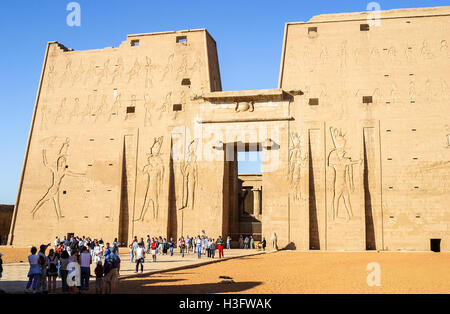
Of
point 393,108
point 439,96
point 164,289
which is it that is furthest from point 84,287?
point 439,96

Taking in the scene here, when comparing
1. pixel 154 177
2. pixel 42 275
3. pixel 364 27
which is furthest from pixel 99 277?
pixel 364 27

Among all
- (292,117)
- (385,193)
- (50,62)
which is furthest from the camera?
(50,62)

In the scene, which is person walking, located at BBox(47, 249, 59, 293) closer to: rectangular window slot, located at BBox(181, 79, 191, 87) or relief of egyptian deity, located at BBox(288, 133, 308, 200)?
relief of egyptian deity, located at BBox(288, 133, 308, 200)

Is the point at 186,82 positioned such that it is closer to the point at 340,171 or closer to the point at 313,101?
the point at 313,101

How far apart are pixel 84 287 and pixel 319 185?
17.0 meters

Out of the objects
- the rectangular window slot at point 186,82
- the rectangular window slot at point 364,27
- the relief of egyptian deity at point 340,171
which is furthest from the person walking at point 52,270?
the rectangular window slot at point 364,27

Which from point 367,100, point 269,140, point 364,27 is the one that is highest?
point 364,27

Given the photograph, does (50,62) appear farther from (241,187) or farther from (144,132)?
(241,187)

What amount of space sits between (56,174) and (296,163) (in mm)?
14408

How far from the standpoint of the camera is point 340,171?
24672 mm

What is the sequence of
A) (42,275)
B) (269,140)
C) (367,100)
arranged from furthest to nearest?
(269,140) < (367,100) < (42,275)

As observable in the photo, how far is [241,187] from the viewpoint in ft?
129

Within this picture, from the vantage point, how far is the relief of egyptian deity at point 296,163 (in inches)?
980

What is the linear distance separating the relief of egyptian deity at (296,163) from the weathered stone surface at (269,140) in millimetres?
67
